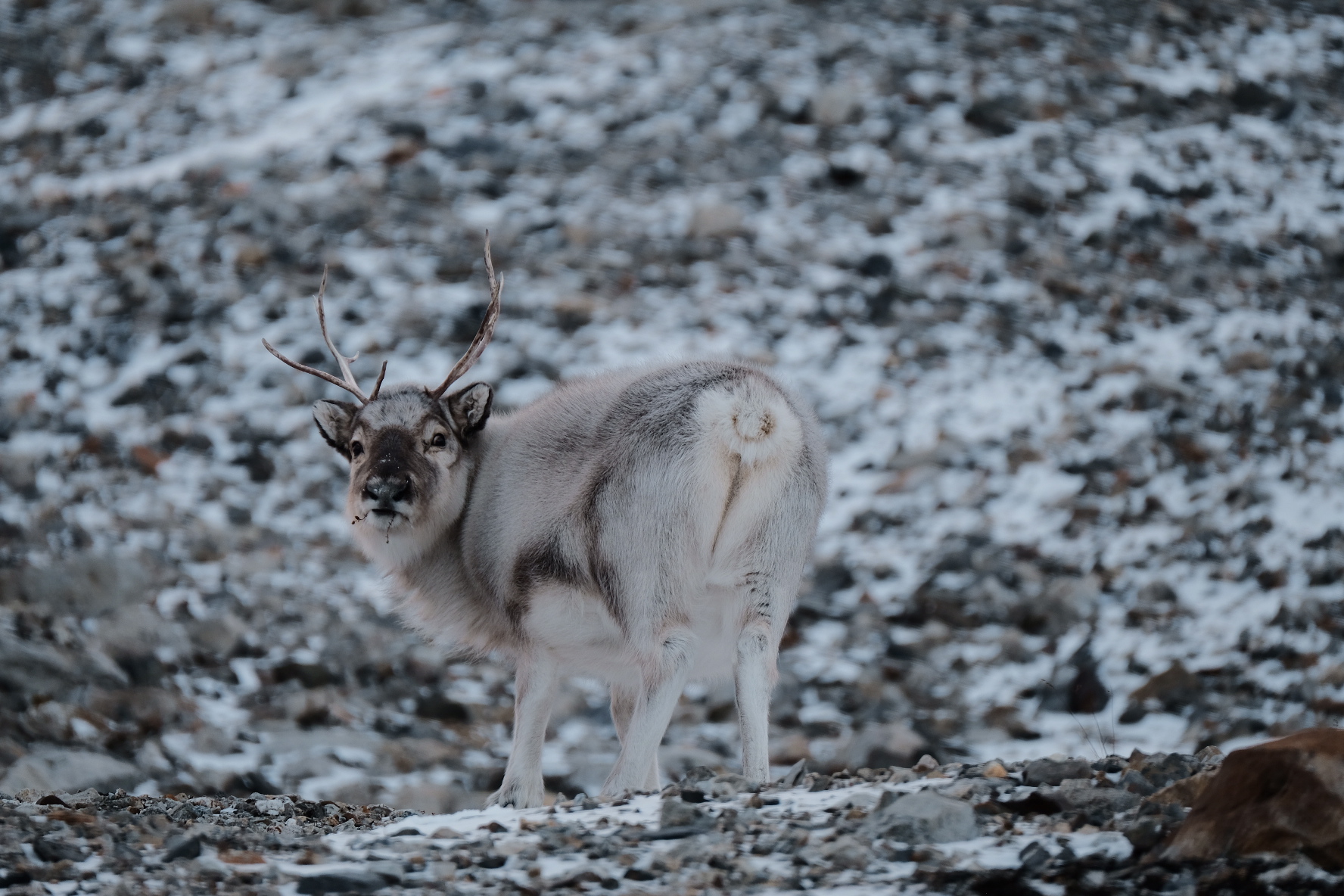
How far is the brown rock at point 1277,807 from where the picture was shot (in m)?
3.93

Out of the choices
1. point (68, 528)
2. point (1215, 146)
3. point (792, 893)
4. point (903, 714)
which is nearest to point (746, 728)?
point (792, 893)

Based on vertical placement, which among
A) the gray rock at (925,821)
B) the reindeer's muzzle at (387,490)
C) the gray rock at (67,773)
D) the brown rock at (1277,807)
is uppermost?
the brown rock at (1277,807)

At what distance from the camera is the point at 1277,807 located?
13.1ft

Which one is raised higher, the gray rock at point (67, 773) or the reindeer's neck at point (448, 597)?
the reindeer's neck at point (448, 597)

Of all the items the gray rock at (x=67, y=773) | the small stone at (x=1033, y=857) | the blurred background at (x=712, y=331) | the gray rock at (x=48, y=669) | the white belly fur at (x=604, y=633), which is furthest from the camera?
the blurred background at (x=712, y=331)

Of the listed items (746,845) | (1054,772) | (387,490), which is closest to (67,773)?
(387,490)

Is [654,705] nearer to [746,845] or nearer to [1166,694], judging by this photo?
[746,845]

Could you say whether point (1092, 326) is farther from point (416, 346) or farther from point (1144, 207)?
point (416, 346)

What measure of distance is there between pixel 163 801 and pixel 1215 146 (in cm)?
1454

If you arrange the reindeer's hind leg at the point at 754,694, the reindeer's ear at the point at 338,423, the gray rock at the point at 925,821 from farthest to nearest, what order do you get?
the reindeer's ear at the point at 338,423
the reindeer's hind leg at the point at 754,694
the gray rock at the point at 925,821

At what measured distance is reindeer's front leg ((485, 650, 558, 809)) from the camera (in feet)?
21.6

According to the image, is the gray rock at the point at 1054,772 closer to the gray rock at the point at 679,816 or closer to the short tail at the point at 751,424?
the gray rock at the point at 679,816

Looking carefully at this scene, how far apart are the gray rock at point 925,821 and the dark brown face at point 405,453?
10.7 ft

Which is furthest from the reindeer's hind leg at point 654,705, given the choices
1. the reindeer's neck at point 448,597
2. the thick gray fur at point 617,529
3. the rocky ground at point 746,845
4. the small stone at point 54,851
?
the small stone at point 54,851
